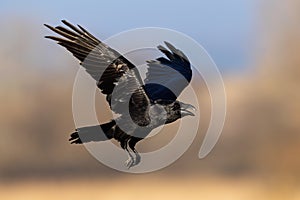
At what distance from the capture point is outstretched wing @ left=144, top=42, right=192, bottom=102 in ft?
20.3

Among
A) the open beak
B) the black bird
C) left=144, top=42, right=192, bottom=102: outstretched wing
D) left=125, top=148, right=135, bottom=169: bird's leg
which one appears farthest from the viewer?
left=144, top=42, right=192, bottom=102: outstretched wing

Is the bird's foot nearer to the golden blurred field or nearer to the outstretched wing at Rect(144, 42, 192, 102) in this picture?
the outstretched wing at Rect(144, 42, 192, 102)

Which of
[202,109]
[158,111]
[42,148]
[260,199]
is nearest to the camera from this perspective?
[158,111]

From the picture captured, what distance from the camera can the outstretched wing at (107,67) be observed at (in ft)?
19.3

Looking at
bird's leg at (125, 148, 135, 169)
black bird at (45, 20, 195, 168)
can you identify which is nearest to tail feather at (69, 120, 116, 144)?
black bird at (45, 20, 195, 168)

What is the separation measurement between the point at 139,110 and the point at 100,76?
330 millimetres

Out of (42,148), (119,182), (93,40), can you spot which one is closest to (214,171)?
(119,182)

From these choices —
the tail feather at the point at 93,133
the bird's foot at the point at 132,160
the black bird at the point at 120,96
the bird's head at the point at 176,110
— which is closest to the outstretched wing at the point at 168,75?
the black bird at the point at 120,96

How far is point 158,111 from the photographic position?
5.79m

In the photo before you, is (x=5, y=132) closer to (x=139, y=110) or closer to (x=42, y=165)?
(x=42, y=165)

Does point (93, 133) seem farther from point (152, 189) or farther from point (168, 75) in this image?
point (152, 189)

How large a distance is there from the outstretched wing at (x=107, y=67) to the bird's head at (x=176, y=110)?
0.41 feet

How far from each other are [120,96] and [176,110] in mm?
291

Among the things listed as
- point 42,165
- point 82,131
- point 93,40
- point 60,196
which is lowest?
point 82,131
